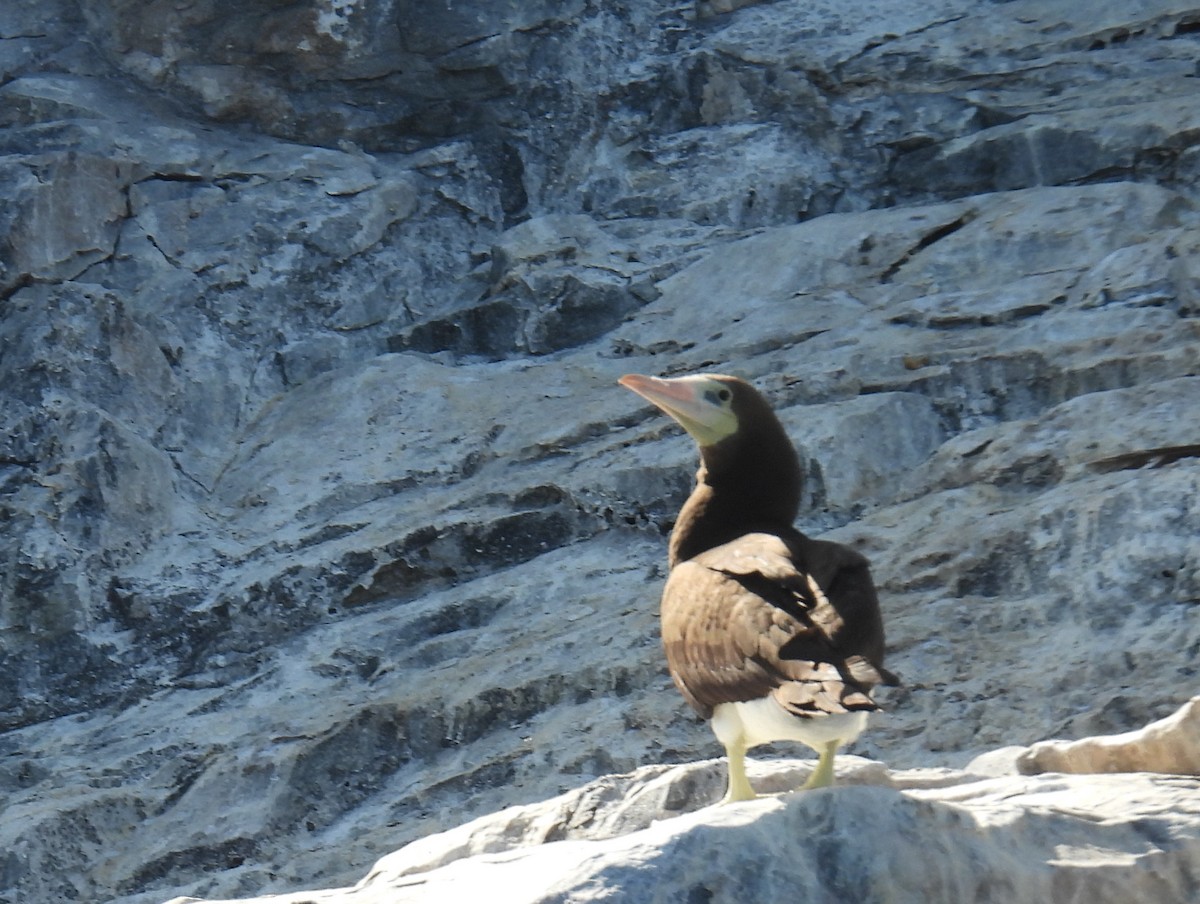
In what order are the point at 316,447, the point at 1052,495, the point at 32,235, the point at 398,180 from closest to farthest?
the point at 1052,495
the point at 316,447
the point at 32,235
the point at 398,180

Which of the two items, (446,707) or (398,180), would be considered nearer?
(446,707)

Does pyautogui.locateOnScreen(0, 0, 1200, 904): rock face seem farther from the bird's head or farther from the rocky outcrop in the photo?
the bird's head

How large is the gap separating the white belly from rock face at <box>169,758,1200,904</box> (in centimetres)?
19

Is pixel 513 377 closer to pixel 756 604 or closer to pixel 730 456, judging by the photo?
pixel 730 456

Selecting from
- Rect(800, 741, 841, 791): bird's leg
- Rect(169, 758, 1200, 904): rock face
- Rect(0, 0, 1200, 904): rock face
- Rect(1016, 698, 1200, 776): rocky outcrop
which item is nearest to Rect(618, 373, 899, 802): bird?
Rect(800, 741, 841, 791): bird's leg

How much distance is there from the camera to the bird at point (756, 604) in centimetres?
427

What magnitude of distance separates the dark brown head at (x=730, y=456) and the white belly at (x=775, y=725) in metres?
0.99

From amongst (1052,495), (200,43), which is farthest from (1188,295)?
(200,43)

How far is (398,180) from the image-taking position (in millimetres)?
11664

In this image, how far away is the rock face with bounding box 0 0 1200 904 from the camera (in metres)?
7.52

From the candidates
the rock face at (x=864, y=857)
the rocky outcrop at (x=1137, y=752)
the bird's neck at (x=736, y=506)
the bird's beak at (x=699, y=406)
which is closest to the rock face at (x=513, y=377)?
the rocky outcrop at (x=1137, y=752)

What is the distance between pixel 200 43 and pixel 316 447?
358cm

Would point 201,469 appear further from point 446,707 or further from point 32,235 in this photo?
point 446,707

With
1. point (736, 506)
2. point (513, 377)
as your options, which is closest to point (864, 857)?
point (736, 506)
